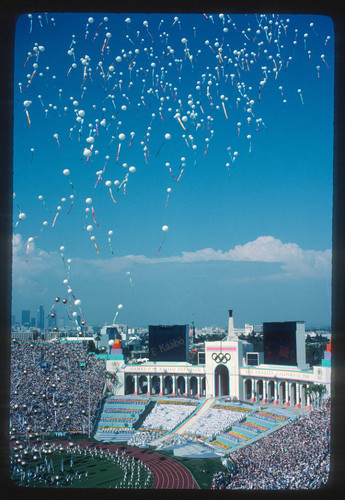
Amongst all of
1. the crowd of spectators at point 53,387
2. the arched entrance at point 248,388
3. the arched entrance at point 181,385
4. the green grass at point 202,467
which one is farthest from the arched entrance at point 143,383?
the green grass at point 202,467

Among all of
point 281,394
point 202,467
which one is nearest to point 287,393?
point 281,394

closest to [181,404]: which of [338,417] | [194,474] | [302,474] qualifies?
[194,474]

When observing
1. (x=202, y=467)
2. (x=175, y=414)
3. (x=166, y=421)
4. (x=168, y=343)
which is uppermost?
(x=168, y=343)

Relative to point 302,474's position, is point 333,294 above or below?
above

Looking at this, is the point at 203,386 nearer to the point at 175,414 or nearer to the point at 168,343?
the point at 168,343

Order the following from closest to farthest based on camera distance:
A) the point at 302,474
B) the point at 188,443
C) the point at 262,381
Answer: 1. the point at 302,474
2. the point at 188,443
3. the point at 262,381
